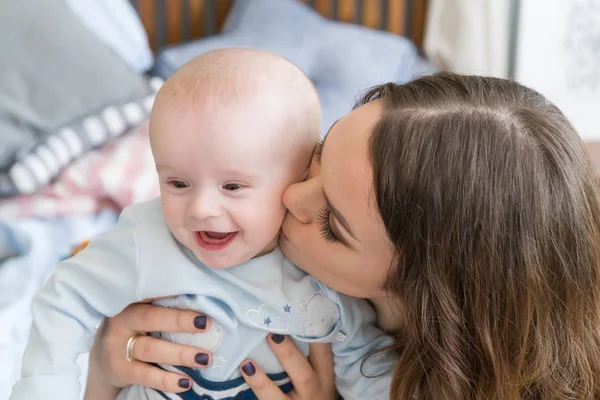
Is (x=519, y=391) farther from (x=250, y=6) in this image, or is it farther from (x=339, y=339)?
(x=250, y=6)

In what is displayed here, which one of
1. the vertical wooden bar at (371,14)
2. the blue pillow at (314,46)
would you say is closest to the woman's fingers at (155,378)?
the blue pillow at (314,46)

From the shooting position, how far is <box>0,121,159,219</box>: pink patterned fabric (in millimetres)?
1732

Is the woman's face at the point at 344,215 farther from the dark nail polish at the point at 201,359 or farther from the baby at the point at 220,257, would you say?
the dark nail polish at the point at 201,359

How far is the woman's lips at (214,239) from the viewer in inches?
35.7

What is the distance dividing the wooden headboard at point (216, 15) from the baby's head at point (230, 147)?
1685 mm

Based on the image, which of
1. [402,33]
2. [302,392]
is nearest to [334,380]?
[302,392]

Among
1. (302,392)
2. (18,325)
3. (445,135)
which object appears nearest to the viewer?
(445,135)

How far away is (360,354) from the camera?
99 cm

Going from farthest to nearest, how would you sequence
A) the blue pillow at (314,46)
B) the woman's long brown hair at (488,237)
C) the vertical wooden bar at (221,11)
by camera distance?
the vertical wooden bar at (221,11), the blue pillow at (314,46), the woman's long brown hair at (488,237)

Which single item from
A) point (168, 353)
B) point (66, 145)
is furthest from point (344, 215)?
point (66, 145)

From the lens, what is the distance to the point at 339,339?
3.25 ft

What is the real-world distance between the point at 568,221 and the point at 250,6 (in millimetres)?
1748

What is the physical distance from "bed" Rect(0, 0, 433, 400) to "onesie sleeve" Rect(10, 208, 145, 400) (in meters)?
0.45

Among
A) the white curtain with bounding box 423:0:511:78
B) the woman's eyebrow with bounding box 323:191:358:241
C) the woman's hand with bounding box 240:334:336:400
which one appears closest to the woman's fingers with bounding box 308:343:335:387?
the woman's hand with bounding box 240:334:336:400
